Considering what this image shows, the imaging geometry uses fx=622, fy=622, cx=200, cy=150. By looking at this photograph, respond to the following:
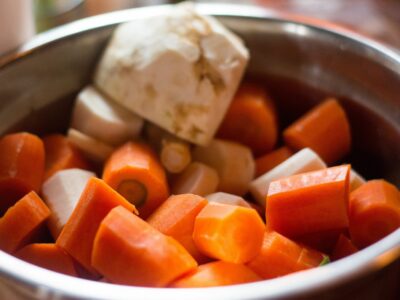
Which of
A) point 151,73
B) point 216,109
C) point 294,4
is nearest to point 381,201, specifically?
point 216,109

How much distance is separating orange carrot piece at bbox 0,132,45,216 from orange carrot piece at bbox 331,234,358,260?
0.48 meters

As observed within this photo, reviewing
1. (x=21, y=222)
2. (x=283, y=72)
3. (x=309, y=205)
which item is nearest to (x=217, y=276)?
(x=309, y=205)

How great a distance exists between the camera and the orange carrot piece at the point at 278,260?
2.65ft

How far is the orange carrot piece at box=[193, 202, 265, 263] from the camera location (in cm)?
79

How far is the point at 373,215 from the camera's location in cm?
91

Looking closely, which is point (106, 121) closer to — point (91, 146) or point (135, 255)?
point (91, 146)

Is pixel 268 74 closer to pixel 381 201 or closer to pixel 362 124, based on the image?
pixel 362 124

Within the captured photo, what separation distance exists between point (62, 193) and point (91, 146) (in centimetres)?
15

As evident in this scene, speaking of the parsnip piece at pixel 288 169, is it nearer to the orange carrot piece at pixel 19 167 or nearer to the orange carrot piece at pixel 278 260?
the orange carrot piece at pixel 278 260

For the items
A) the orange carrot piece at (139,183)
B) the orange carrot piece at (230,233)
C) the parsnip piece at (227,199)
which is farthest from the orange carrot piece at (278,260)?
the orange carrot piece at (139,183)

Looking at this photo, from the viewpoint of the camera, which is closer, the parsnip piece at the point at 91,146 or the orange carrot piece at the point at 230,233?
the orange carrot piece at the point at 230,233

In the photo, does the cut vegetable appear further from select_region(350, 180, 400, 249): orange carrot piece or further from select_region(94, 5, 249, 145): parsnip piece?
select_region(350, 180, 400, 249): orange carrot piece

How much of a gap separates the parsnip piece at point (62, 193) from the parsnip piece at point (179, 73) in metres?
0.17

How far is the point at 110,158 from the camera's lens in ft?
3.45
